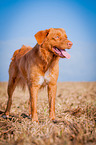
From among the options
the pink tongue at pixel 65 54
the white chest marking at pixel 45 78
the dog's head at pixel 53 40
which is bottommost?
the white chest marking at pixel 45 78

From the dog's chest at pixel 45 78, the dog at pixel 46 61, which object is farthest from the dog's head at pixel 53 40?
the dog's chest at pixel 45 78

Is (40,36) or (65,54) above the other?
(40,36)

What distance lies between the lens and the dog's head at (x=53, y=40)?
318 centimetres

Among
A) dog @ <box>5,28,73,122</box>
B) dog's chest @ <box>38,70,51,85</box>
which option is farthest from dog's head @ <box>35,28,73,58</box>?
dog's chest @ <box>38,70,51,85</box>

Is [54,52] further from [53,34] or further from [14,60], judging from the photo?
[14,60]

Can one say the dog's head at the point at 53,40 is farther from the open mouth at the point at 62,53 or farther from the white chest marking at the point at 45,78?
the white chest marking at the point at 45,78

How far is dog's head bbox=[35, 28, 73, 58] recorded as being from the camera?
3182mm

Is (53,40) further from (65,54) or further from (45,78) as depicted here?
(45,78)

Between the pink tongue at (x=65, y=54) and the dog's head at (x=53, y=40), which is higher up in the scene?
the dog's head at (x=53, y=40)

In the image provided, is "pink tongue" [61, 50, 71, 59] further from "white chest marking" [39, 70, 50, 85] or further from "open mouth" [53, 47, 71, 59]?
"white chest marking" [39, 70, 50, 85]

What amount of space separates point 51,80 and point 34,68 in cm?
48

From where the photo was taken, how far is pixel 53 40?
3.21 metres

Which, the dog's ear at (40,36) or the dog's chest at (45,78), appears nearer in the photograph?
the dog's ear at (40,36)

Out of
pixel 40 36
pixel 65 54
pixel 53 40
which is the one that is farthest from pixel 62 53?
pixel 40 36
